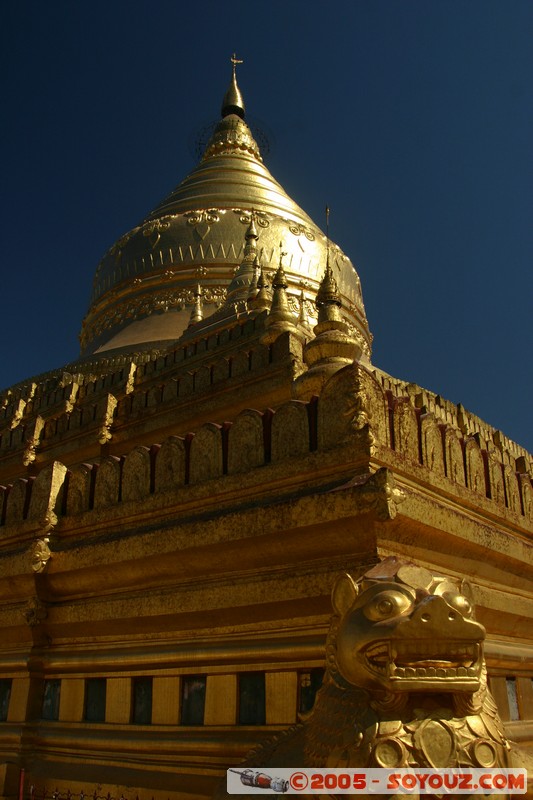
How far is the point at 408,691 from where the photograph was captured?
12.3 ft

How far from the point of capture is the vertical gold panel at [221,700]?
19.9 feet

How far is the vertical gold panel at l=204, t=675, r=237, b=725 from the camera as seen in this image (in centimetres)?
608

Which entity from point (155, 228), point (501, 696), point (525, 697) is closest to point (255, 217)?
point (155, 228)

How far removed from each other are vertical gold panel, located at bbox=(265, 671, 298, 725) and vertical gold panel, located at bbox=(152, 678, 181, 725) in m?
1.05

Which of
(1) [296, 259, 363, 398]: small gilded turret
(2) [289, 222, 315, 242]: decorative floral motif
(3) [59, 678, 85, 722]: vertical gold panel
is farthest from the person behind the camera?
(2) [289, 222, 315, 242]: decorative floral motif

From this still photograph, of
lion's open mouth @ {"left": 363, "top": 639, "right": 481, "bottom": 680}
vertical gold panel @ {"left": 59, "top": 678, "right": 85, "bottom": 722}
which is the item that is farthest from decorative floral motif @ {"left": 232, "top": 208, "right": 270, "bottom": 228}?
lion's open mouth @ {"left": 363, "top": 639, "right": 481, "bottom": 680}

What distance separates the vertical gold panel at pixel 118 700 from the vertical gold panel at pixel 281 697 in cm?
170

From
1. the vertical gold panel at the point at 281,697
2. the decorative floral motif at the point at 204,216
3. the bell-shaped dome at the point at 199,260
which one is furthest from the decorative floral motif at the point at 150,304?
the vertical gold panel at the point at 281,697

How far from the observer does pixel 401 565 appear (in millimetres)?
4285

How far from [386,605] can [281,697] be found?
2415mm

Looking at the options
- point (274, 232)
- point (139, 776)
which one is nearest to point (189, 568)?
point (139, 776)

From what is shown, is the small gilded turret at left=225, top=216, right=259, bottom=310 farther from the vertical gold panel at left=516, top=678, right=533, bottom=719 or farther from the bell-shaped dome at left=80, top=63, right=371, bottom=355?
the vertical gold panel at left=516, top=678, right=533, bottom=719

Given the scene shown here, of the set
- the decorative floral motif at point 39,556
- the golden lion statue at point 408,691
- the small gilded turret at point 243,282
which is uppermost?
the small gilded turret at point 243,282

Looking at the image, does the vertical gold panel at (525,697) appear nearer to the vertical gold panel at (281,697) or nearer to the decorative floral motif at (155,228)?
the vertical gold panel at (281,697)
